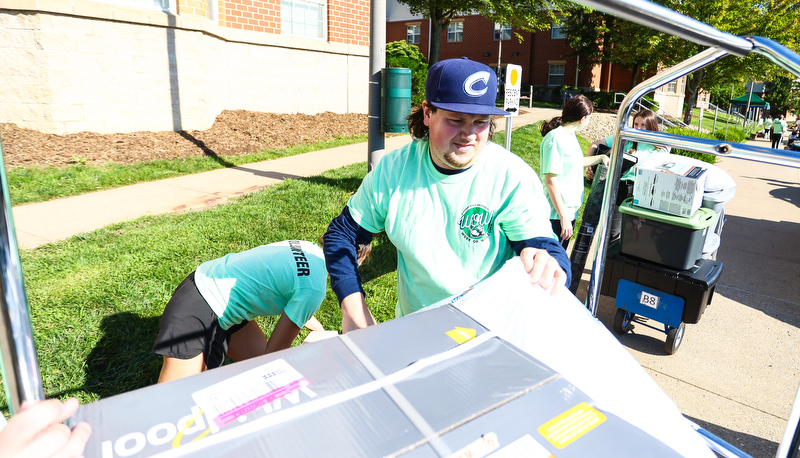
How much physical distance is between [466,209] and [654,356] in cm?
283

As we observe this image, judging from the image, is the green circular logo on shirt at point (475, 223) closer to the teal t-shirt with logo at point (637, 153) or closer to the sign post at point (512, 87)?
the teal t-shirt with logo at point (637, 153)

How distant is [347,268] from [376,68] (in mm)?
4260

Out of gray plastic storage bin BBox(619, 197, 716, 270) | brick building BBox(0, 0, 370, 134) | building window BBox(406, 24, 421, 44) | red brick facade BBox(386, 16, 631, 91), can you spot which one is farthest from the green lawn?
building window BBox(406, 24, 421, 44)

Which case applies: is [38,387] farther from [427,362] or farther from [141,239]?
[141,239]

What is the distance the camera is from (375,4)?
17.8ft

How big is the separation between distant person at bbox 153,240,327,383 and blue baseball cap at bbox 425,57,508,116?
1.24 metres

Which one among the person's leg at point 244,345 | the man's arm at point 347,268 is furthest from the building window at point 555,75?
the man's arm at point 347,268

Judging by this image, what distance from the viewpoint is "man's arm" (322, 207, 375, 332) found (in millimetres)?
1870

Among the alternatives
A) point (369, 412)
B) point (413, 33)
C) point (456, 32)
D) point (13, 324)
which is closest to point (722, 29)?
point (456, 32)

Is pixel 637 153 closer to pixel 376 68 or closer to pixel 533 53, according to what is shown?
pixel 376 68

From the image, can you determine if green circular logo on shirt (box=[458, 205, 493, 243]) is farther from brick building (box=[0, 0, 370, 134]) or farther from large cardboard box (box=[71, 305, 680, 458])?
brick building (box=[0, 0, 370, 134])

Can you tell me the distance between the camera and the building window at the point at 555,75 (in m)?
38.3

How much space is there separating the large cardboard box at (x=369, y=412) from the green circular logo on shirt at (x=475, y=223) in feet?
2.64

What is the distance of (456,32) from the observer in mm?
42062
